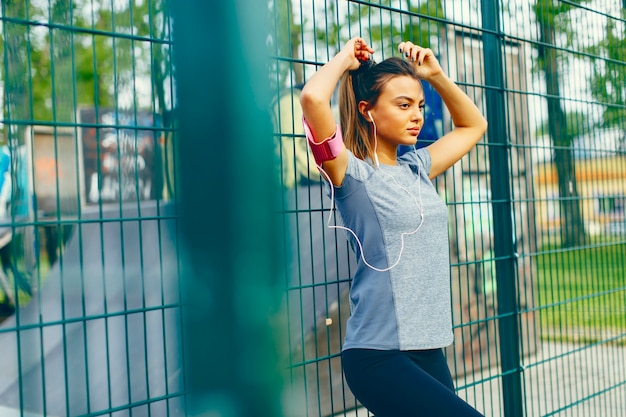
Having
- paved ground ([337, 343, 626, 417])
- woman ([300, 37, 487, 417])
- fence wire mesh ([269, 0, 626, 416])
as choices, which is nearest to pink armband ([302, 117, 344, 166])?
woman ([300, 37, 487, 417])

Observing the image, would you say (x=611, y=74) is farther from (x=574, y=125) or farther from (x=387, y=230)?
(x=387, y=230)

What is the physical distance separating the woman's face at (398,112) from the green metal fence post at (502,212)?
3.61 feet

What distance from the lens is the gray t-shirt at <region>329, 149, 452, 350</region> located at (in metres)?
2.22

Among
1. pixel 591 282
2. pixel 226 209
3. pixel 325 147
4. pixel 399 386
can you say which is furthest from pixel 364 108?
pixel 591 282

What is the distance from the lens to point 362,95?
96.5 inches

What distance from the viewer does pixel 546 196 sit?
3689 millimetres

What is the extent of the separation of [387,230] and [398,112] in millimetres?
416

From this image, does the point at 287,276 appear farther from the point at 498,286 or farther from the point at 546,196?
the point at 546,196

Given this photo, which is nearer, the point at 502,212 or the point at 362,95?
the point at 362,95

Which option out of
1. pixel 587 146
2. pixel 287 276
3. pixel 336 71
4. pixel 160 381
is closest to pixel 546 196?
pixel 587 146

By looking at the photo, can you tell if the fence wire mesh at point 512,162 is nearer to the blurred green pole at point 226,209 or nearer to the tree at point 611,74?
the tree at point 611,74

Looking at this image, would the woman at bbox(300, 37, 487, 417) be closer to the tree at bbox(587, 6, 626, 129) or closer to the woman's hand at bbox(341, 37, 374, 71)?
the woman's hand at bbox(341, 37, 374, 71)

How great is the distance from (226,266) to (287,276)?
0.36 feet

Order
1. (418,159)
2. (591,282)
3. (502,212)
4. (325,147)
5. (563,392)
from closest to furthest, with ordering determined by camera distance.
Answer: (325,147) → (418,159) → (502,212) → (591,282) → (563,392)
